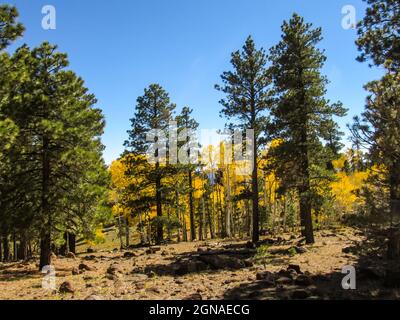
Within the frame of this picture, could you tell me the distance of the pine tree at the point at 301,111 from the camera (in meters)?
20.5

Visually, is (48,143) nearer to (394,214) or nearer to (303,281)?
(303,281)

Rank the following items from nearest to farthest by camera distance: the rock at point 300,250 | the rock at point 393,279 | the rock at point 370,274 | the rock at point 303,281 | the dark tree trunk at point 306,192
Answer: the rock at point 393,279 → the rock at point 303,281 → the rock at point 370,274 → the rock at point 300,250 → the dark tree trunk at point 306,192

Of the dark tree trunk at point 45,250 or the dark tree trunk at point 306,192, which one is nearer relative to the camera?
the dark tree trunk at point 45,250

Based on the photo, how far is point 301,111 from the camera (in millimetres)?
20734

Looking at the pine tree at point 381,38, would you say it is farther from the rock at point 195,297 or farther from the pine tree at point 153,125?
the pine tree at point 153,125

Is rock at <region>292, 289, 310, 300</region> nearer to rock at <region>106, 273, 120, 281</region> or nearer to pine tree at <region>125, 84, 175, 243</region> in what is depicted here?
rock at <region>106, 273, 120, 281</region>

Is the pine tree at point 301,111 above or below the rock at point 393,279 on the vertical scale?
above

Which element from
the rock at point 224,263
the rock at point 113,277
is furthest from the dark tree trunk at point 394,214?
the rock at point 113,277

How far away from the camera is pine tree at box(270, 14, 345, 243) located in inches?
809

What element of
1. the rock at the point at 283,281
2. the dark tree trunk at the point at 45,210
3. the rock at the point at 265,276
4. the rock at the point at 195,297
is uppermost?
the dark tree trunk at the point at 45,210

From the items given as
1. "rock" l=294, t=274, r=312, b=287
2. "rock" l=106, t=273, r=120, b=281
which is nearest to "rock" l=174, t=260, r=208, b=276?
"rock" l=106, t=273, r=120, b=281
